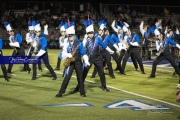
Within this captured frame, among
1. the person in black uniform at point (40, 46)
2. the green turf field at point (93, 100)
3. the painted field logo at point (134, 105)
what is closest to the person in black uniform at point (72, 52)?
the green turf field at point (93, 100)

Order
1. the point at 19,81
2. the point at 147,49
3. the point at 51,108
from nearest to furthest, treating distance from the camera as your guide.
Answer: the point at 51,108 → the point at 19,81 → the point at 147,49

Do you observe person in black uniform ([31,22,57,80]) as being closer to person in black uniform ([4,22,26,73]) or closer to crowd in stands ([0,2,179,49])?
person in black uniform ([4,22,26,73])

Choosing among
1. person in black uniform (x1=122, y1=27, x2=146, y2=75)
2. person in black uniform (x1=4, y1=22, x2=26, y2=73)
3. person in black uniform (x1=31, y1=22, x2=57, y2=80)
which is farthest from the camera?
person in black uniform (x1=122, y1=27, x2=146, y2=75)

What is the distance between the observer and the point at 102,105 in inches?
368

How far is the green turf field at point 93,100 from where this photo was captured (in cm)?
827

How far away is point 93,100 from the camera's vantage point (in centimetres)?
1000

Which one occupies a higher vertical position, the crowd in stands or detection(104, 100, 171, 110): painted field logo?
the crowd in stands

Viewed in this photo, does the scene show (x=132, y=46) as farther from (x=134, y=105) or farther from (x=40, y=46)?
(x=134, y=105)

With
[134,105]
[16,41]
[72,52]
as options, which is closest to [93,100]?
[134,105]

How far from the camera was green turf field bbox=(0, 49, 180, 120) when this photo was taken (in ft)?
27.1

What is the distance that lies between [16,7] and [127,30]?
1722cm

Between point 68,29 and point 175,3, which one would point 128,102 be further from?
point 175,3

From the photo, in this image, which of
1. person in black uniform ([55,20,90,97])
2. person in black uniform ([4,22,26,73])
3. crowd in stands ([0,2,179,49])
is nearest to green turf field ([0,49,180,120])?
person in black uniform ([55,20,90,97])

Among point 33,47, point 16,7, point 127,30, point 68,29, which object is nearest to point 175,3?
point 16,7
